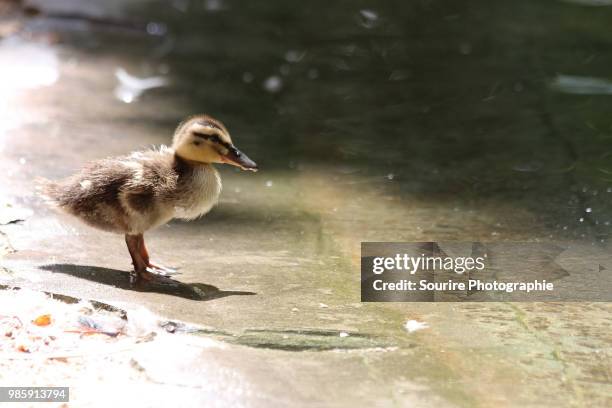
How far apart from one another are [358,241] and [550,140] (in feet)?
7.51

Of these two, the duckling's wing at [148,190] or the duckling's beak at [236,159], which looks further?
the duckling's beak at [236,159]

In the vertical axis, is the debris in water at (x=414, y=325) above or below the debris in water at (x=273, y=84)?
below

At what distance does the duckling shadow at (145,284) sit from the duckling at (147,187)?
86mm

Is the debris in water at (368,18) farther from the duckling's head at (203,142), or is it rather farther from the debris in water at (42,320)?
the debris in water at (42,320)

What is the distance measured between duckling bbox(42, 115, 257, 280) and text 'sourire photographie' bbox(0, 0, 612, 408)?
11 millimetres

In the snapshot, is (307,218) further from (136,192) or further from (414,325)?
(414,325)

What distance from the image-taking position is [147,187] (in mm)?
4660

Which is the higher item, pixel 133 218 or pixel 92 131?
pixel 92 131

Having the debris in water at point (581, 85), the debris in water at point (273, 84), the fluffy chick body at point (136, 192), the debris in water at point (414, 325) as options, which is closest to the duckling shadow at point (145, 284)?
the fluffy chick body at point (136, 192)

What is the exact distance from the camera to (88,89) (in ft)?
25.8

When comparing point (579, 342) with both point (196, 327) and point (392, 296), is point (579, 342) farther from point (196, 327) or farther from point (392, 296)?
point (196, 327)

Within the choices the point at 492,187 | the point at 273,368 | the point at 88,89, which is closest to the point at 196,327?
the point at 273,368

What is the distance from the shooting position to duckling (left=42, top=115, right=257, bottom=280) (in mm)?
4664

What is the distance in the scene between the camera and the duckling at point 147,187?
466cm
